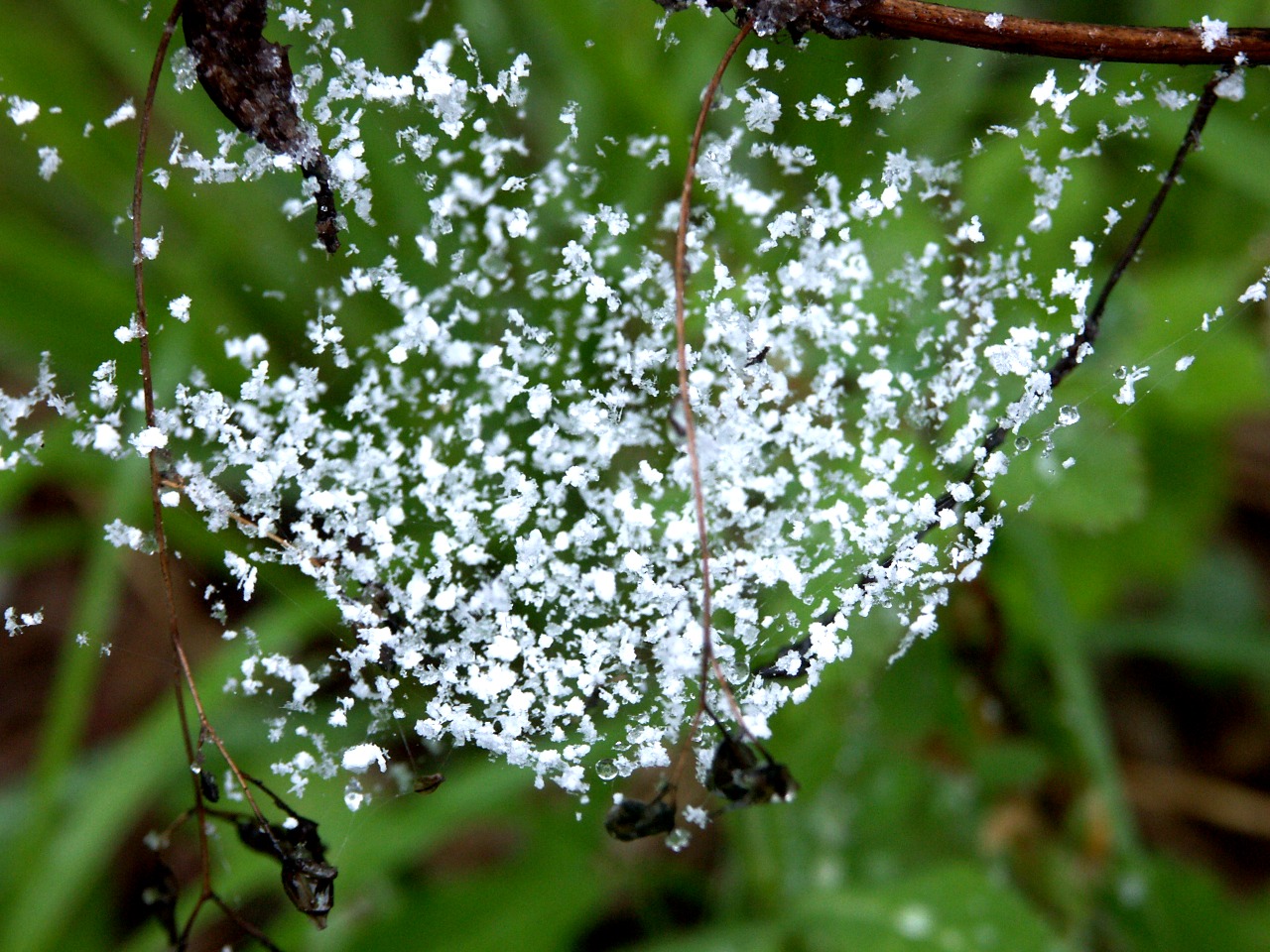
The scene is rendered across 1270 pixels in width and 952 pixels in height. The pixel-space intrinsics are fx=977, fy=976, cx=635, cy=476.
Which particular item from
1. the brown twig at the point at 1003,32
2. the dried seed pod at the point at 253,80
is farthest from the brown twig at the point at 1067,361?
the dried seed pod at the point at 253,80

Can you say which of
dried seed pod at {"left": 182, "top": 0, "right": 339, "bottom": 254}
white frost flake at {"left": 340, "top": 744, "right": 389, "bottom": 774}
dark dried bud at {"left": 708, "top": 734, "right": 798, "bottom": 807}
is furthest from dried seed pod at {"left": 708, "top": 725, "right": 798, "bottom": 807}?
dried seed pod at {"left": 182, "top": 0, "right": 339, "bottom": 254}

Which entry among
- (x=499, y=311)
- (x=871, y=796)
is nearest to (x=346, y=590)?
(x=499, y=311)

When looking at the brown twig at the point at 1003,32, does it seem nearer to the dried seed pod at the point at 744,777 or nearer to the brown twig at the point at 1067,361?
the brown twig at the point at 1067,361

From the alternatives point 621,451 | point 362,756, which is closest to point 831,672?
point 621,451

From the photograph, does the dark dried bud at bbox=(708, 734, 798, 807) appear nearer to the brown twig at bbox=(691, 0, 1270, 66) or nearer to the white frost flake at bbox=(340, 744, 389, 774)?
the white frost flake at bbox=(340, 744, 389, 774)

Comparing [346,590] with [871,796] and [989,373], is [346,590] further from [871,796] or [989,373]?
[871,796]

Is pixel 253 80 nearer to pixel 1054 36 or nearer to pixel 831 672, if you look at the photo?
pixel 1054 36
